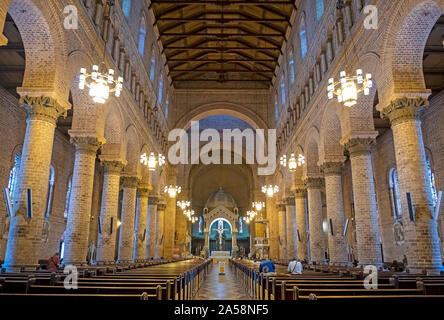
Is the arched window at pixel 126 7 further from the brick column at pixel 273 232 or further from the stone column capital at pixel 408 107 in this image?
the brick column at pixel 273 232

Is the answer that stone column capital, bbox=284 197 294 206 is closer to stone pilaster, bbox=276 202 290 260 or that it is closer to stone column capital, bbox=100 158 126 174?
stone pilaster, bbox=276 202 290 260

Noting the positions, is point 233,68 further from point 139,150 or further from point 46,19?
point 46,19

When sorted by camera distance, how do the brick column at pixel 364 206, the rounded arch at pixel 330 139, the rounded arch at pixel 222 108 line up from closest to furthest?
the brick column at pixel 364 206
the rounded arch at pixel 330 139
the rounded arch at pixel 222 108

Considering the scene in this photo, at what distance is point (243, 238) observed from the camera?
156ft

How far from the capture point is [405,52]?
391 inches

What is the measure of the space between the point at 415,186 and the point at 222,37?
19079mm

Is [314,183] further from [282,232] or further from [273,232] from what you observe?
[273,232]

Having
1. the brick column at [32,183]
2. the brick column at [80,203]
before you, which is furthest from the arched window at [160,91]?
the brick column at [32,183]

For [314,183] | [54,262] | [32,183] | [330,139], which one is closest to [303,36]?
[330,139]

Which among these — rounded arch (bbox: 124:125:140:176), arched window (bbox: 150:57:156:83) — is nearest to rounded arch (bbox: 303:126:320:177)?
rounded arch (bbox: 124:125:140:176)

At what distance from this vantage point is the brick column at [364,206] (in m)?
11.7

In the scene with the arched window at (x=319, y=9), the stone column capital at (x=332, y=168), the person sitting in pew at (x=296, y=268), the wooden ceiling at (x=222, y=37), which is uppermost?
the wooden ceiling at (x=222, y=37)

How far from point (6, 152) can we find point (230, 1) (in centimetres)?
1543

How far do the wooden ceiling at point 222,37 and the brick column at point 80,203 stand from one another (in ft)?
41.8
